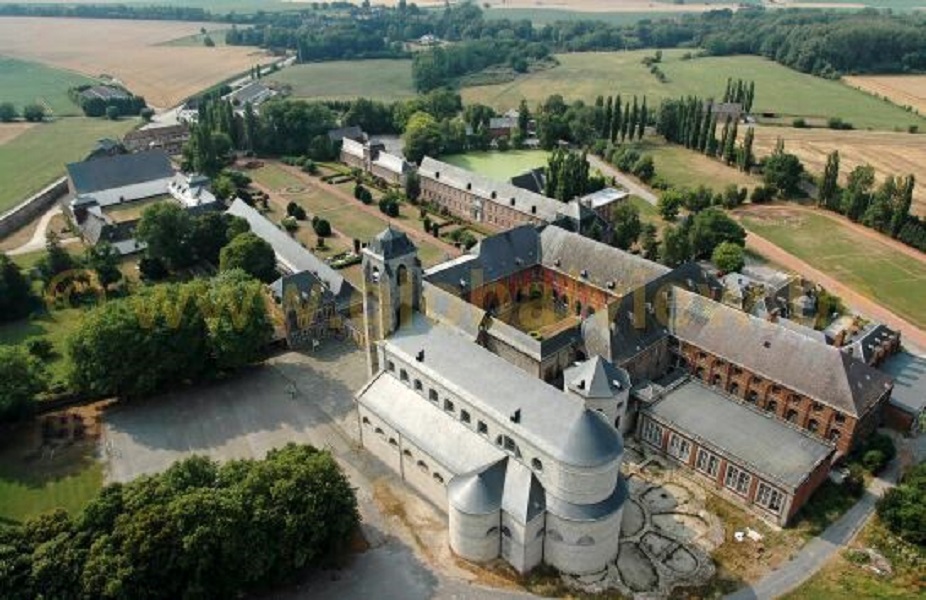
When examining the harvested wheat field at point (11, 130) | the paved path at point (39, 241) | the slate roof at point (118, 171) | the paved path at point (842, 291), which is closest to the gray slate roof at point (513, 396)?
the paved path at point (842, 291)

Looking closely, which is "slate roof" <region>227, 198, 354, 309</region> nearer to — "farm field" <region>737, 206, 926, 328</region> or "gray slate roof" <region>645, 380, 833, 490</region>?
"gray slate roof" <region>645, 380, 833, 490</region>

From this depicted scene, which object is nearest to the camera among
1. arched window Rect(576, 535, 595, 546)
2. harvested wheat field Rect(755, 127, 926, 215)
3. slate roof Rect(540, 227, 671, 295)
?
arched window Rect(576, 535, 595, 546)

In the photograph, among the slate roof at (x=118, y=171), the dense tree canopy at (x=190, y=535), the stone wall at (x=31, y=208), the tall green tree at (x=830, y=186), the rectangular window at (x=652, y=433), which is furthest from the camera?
the slate roof at (x=118, y=171)

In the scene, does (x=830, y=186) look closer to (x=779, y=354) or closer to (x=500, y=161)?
(x=500, y=161)

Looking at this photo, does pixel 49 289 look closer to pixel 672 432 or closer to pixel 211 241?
pixel 211 241

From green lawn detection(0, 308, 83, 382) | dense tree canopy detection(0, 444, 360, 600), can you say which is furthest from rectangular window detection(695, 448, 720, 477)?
green lawn detection(0, 308, 83, 382)

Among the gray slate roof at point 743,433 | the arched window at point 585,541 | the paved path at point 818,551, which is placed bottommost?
the paved path at point 818,551

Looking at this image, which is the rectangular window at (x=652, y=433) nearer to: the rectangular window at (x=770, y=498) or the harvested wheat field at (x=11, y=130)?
the rectangular window at (x=770, y=498)

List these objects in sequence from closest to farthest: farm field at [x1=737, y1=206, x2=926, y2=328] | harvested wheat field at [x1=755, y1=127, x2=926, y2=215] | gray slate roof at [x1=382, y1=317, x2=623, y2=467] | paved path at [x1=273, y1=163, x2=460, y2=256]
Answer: gray slate roof at [x1=382, y1=317, x2=623, y2=467] → farm field at [x1=737, y1=206, x2=926, y2=328] → paved path at [x1=273, y1=163, x2=460, y2=256] → harvested wheat field at [x1=755, y1=127, x2=926, y2=215]
